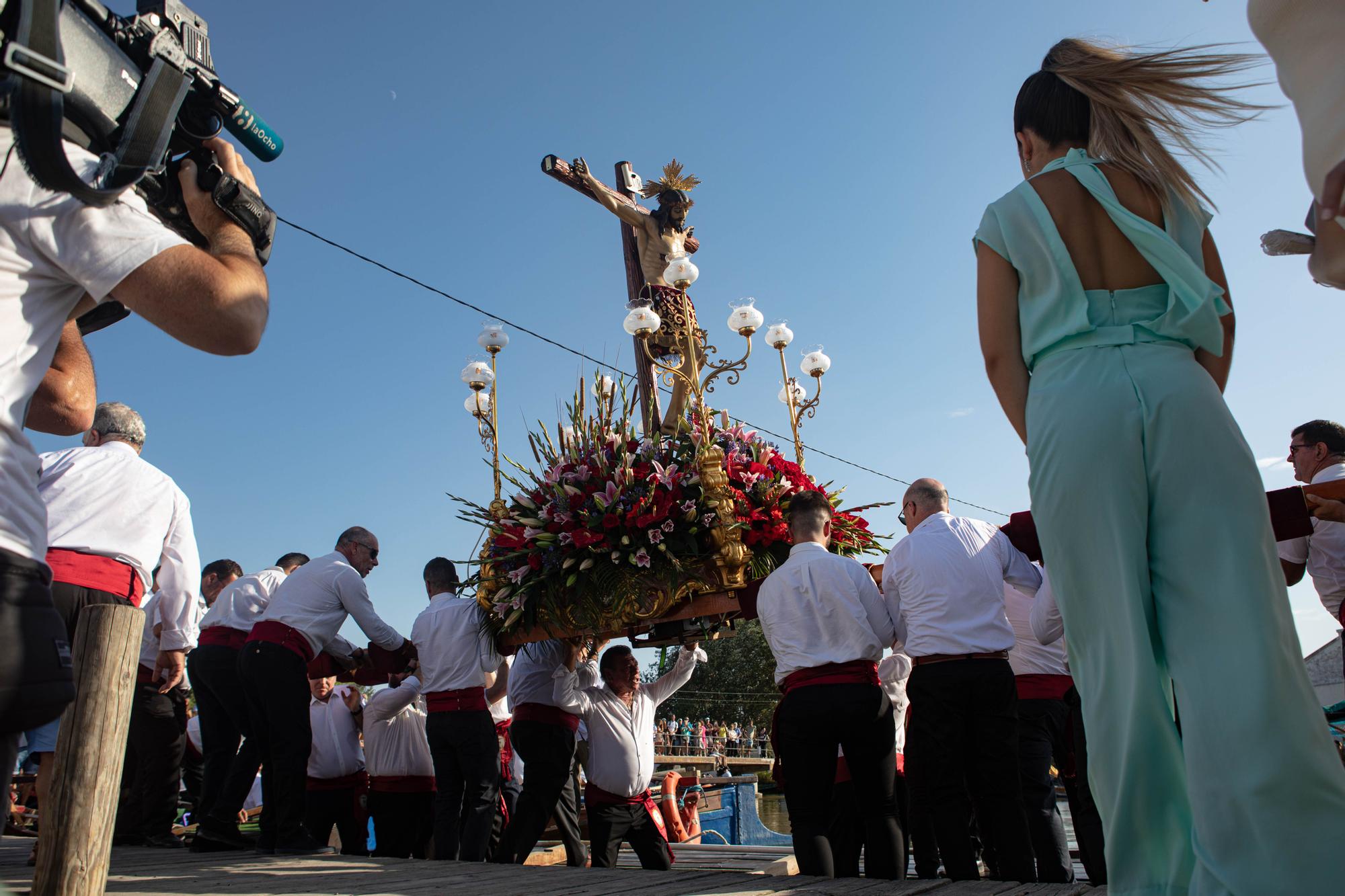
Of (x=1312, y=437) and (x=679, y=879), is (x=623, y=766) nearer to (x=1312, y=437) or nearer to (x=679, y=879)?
(x=679, y=879)

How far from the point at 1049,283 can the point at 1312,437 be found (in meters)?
3.17

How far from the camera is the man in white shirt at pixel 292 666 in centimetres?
525

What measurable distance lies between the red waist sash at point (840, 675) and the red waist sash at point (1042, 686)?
1.11 metres

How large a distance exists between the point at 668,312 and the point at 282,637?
3849 millimetres

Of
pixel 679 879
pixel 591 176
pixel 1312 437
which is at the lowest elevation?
pixel 679 879

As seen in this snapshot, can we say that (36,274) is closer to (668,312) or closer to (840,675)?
(840,675)

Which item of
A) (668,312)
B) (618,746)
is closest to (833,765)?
(618,746)

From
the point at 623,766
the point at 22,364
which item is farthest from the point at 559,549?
the point at 22,364

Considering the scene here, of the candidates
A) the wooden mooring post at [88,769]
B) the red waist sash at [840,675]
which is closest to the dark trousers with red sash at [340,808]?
the red waist sash at [840,675]

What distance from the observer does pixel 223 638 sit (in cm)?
589

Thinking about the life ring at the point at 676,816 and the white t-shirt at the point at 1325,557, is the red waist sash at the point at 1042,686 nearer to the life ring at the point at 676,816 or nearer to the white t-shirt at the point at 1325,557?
the white t-shirt at the point at 1325,557

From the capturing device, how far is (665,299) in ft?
25.8

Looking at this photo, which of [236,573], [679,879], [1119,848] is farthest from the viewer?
[236,573]

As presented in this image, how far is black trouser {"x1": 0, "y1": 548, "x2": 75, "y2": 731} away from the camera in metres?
1.24
